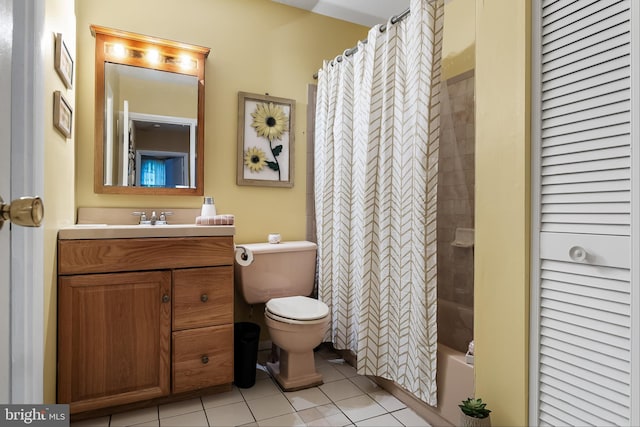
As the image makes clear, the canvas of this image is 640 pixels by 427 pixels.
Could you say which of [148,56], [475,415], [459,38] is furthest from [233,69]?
[475,415]

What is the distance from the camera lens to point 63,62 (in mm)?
1607

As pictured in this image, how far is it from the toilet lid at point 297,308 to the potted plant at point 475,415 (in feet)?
2.89

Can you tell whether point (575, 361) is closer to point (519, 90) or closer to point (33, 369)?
point (519, 90)

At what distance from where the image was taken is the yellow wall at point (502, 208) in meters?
1.24

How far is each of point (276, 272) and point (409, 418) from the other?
3.62 ft

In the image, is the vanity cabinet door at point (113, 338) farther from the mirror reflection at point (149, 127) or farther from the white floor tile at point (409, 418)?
the white floor tile at point (409, 418)

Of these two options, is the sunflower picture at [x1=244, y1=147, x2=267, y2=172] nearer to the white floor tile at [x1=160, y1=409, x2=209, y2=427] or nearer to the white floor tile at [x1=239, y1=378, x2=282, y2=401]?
the white floor tile at [x1=239, y1=378, x2=282, y2=401]

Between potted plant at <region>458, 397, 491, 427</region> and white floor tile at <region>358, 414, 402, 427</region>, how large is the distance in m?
0.52

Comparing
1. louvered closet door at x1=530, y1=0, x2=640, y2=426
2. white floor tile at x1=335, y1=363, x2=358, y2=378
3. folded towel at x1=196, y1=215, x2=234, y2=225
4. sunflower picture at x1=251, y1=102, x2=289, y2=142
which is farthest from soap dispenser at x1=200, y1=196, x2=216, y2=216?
louvered closet door at x1=530, y1=0, x2=640, y2=426

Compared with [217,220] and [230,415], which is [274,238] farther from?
[230,415]

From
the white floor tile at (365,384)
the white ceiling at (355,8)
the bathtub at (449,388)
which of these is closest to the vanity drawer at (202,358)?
the white floor tile at (365,384)

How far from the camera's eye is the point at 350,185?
2.30 metres

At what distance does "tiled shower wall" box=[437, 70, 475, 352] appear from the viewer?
2166 mm

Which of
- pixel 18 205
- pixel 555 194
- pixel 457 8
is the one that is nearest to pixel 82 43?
pixel 18 205
